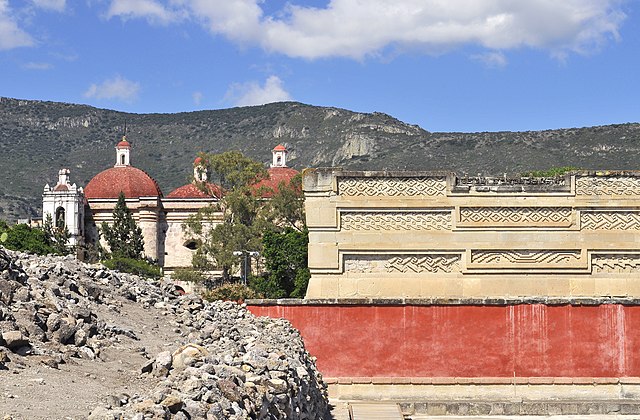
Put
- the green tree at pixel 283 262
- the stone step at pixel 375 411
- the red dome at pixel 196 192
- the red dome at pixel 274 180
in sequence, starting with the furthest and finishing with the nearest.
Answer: the red dome at pixel 196 192 < the red dome at pixel 274 180 < the green tree at pixel 283 262 < the stone step at pixel 375 411

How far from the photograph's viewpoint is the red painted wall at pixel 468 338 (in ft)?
53.5

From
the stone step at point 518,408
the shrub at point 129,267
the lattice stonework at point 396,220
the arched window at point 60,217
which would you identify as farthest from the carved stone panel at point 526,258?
the arched window at point 60,217

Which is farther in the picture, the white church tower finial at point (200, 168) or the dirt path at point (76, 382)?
the white church tower finial at point (200, 168)

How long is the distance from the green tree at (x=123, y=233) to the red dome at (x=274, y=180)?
6229mm

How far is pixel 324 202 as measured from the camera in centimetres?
1884

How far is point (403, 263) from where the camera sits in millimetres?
18984

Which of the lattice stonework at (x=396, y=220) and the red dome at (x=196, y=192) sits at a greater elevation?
the red dome at (x=196, y=192)

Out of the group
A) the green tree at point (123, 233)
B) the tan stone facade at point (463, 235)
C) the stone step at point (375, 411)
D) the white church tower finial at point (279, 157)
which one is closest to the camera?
the stone step at point (375, 411)

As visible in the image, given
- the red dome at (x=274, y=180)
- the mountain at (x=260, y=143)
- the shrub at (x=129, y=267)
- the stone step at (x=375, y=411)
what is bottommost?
the stone step at (x=375, y=411)

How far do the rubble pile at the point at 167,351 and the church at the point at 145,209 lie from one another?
35906 millimetres

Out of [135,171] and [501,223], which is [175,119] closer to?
[135,171]

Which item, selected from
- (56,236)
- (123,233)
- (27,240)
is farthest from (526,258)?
(123,233)

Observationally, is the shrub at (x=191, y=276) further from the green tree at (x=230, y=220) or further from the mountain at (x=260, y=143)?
the mountain at (x=260, y=143)

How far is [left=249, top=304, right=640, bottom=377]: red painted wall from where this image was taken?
16312mm
